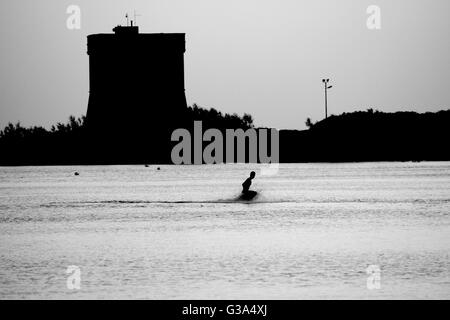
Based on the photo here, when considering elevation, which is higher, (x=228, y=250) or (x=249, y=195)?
(x=228, y=250)

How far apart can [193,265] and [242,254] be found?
3716mm

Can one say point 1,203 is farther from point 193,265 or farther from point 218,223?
point 193,265

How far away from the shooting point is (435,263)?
34406 millimetres

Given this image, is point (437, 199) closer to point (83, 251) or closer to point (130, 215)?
point (130, 215)

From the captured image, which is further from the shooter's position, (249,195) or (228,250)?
(249,195)

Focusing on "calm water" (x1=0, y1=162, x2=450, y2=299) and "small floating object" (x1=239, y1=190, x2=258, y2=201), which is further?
"small floating object" (x1=239, y1=190, x2=258, y2=201)

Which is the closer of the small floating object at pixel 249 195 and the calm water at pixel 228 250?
the calm water at pixel 228 250
